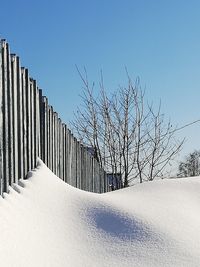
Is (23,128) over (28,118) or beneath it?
beneath

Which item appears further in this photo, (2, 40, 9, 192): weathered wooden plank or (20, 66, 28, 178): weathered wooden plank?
(20, 66, 28, 178): weathered wooden plank

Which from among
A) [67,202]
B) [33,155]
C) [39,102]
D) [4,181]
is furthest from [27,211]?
[39,102]

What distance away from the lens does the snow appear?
3184 mm

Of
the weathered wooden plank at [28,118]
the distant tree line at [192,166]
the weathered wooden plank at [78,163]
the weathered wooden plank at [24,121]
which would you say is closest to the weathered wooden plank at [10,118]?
the weathered wooden plank at [24,121]

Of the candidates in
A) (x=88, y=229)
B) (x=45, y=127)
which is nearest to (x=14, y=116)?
(x=88, y=229)

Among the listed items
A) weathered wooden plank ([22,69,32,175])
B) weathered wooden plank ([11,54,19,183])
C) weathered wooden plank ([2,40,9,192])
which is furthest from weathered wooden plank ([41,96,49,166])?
weathered wooden plank ([2,40,9,192])

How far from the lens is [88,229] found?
3703 millimetres

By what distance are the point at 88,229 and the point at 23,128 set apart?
1127mm

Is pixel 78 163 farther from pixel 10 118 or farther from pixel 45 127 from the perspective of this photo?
pixel 10 118

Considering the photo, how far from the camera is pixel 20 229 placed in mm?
3234

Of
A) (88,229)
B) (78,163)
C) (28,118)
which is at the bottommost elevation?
(88,229)

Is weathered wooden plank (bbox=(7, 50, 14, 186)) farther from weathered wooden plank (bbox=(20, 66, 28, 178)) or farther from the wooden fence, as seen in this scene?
weathered wooden plank (bbox=(20, 66, 28, 178))

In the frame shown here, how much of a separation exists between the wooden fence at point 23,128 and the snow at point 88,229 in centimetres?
18

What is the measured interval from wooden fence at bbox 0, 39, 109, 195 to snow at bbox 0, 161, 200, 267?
18 centimetres
